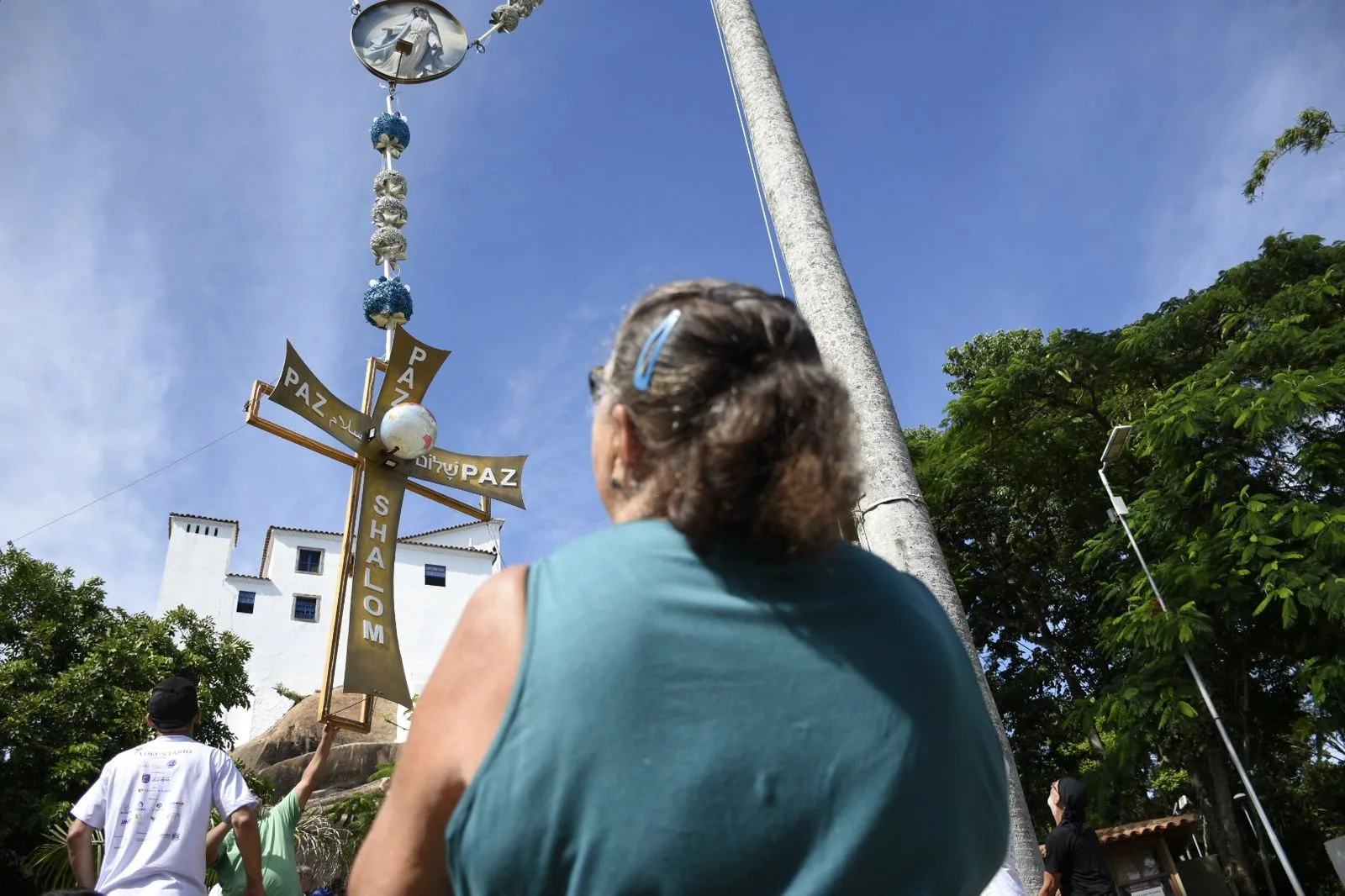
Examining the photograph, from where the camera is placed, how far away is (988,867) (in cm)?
112

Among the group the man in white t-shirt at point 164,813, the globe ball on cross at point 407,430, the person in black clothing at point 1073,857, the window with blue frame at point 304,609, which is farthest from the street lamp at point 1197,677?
the window with blue frame at point 304,609

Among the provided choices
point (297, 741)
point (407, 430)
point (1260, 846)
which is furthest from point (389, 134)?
point (297, 741)

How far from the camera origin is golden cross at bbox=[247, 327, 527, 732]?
682 cm

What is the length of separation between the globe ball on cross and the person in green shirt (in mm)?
3228

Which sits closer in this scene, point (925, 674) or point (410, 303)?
point (925, 674)

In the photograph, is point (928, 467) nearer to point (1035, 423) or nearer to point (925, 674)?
point (1035, 423)

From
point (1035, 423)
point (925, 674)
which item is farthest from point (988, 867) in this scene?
point (1035, 423)

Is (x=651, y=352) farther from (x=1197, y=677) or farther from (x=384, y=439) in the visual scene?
(x=1197, y=677)

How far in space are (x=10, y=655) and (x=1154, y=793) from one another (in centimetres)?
2580

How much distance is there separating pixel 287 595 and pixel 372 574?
29927 millimetres

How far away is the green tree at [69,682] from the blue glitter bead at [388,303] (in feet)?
44.6

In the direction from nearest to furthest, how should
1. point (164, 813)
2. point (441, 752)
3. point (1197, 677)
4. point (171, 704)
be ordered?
1. point (441, 752)
2. point (164, 813)
3. point (171, 704)
4. point (1197, 677)

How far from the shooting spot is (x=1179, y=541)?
1197 cm

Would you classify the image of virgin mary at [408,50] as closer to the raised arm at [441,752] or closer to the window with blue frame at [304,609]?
the raised arm at [441,752]
